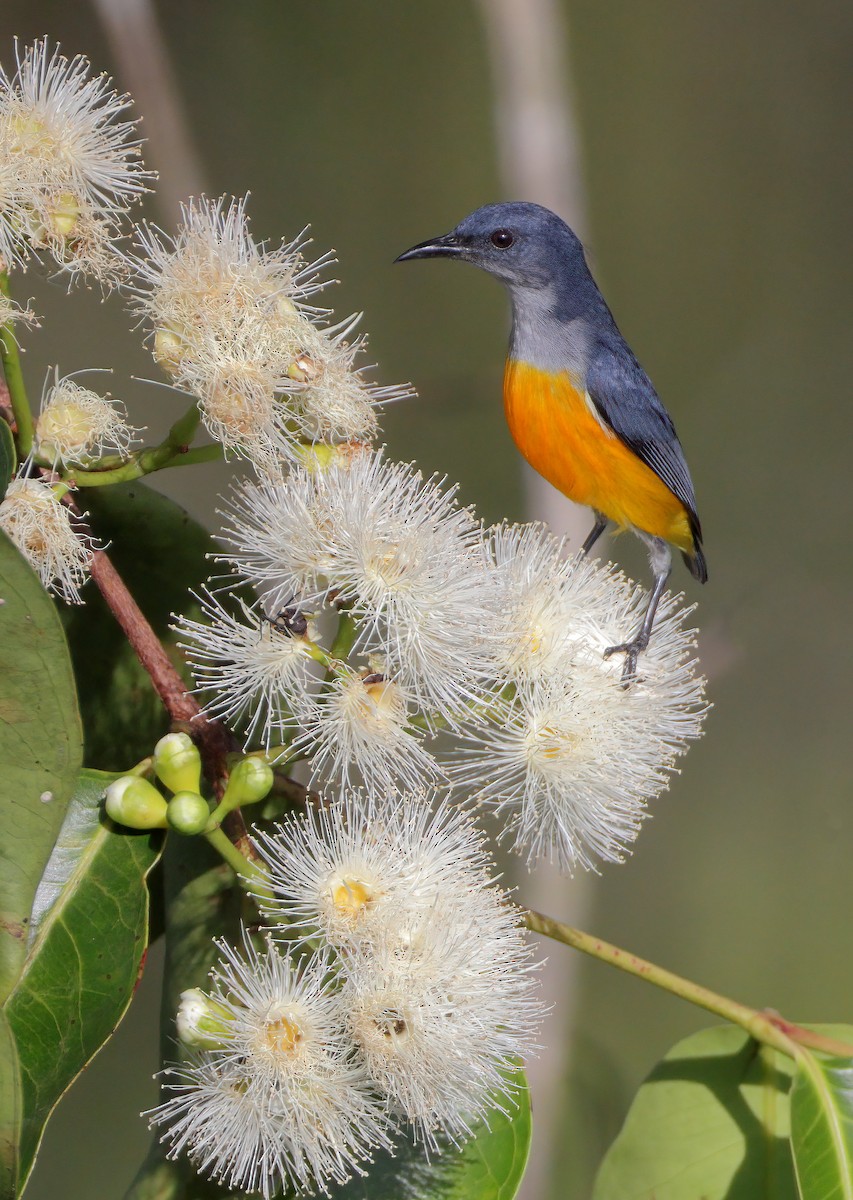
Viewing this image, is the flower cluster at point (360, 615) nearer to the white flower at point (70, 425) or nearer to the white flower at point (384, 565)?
the white flower at point (384, 565)

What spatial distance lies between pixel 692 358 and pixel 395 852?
11.0 ft

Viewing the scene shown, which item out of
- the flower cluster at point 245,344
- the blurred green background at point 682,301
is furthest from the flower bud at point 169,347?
the blurred green background at point 682,301

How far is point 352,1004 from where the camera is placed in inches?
28.7

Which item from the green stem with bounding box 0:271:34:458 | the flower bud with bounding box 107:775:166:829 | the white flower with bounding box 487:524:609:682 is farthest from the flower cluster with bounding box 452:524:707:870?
the green stem with bounding box 0:271:34:458

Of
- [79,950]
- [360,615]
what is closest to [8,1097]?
[79,950]

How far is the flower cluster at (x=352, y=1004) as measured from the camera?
0.73 metres

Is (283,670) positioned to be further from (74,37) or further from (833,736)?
(833,736)

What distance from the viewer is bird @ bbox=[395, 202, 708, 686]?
57.9 inches

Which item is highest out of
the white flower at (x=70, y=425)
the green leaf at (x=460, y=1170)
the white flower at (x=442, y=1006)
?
the white flower at (x=70, y=425)

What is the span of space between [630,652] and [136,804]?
0.41 m

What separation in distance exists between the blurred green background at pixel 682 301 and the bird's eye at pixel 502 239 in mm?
1547

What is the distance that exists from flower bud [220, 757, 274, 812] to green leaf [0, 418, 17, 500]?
215 millimetres

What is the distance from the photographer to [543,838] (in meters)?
0.94

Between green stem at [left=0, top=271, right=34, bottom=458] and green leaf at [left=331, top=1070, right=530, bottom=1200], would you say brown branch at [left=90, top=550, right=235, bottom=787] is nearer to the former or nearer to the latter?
green stem at [left=0, top=271, right=34, bottom=458]
